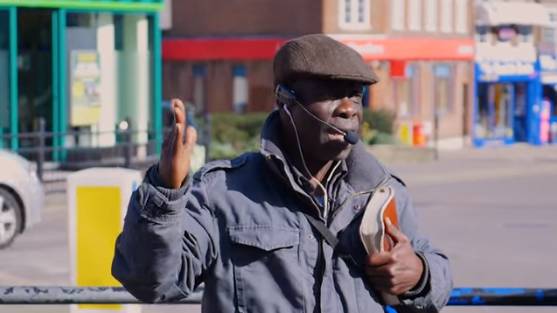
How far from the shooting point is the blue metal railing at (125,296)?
552 centimetres

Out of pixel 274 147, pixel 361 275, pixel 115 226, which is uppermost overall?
pixel 274 147

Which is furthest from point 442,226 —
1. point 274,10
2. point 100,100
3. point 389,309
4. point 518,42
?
point 518,42

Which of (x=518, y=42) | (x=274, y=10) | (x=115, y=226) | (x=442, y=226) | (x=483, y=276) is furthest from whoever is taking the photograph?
(x=518, y=42)

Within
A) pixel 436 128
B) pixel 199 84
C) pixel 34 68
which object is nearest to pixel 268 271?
pixel 34 68

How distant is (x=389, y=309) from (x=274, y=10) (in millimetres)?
37502

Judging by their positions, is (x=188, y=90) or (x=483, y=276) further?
(x=188, y=90)

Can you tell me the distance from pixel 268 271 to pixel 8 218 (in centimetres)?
1256

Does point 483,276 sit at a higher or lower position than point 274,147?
lower

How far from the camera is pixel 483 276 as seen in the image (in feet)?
46.9

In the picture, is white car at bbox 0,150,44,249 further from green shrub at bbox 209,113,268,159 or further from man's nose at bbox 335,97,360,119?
green shrub at bbox 209,113,268,159

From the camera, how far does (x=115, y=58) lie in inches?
1119

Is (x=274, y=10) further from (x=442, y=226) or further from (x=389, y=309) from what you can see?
(x=389, y=309)

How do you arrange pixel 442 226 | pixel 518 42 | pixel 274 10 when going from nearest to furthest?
pixel 442 226 < pixel 274 10 < pixel 518 42

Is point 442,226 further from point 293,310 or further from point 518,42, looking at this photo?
point 518,42
